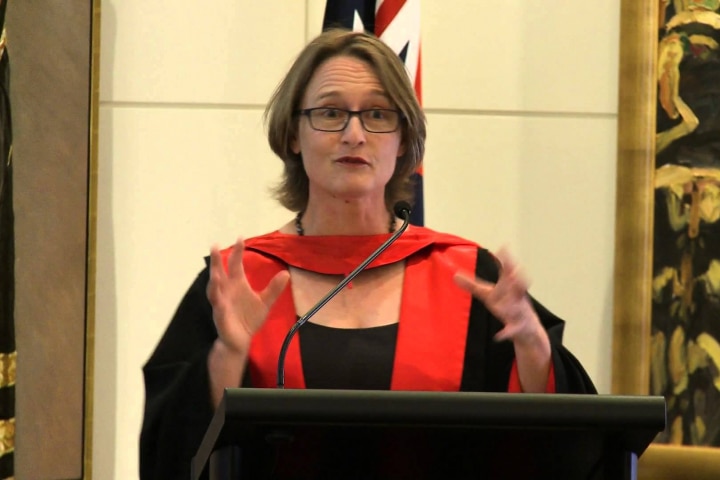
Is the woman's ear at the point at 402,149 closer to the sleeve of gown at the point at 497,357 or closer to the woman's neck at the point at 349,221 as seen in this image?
the woman's neck at the point at 349,221

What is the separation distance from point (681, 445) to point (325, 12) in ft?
6.05

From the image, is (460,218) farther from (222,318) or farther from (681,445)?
(222,318)

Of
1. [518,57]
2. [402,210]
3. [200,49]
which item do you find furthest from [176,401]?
[518,57]

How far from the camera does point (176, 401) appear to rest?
8.18ft

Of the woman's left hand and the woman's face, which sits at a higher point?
the woman's face

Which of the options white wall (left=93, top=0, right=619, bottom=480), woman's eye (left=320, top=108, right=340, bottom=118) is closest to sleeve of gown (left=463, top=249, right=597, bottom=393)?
woman's eye (left=320, top=108, right=340, bottom=118)

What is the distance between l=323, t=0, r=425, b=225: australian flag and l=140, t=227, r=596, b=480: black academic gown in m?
1.03

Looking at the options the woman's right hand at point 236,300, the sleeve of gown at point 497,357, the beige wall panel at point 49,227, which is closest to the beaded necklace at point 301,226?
the sleeve of gown at point 497,357

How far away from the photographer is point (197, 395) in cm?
245

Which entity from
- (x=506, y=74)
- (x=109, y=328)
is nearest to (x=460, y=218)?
(x=506, y=74)

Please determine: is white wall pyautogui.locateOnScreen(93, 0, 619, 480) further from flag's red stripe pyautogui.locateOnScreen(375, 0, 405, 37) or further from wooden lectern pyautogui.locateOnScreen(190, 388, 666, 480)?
wooden lectern pyautogui.locateOnScreen(190, 388, 666, 480)

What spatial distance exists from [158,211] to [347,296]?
155cm

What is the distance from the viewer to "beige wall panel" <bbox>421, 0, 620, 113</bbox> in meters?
4.28

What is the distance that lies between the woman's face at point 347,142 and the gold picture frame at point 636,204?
1.43 m
